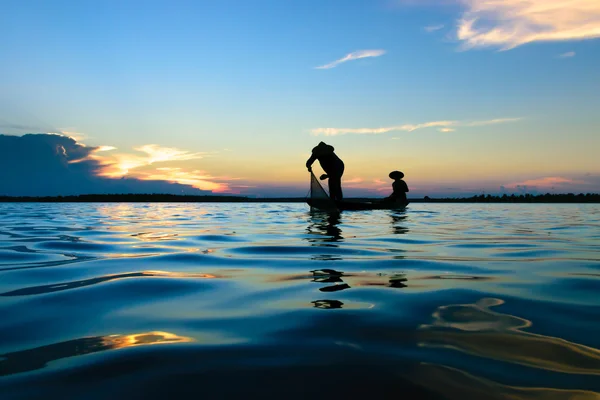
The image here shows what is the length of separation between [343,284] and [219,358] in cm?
226

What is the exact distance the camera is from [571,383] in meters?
1.96

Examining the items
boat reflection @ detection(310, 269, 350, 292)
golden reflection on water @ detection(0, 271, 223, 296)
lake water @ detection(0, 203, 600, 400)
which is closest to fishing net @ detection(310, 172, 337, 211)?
lake water @ detection(0, 203, 600, 400)

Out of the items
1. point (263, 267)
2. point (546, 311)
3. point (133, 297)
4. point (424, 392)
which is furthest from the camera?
point (263, 267)

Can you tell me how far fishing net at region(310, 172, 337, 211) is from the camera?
62.5 feet

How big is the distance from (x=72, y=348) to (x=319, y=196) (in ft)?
56.3

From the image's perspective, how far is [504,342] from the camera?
2.53 metres

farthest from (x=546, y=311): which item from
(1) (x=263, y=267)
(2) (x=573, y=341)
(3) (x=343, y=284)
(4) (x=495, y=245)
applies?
(4) (x=495, y=245)

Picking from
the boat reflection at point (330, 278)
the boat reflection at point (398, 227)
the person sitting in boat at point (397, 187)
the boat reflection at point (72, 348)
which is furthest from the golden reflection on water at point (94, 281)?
Result: the person sitting in boat at point (397, 187)

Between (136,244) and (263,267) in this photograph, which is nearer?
(263,267)

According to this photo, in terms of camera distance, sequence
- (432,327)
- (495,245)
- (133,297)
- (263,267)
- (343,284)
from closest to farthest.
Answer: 1. (432,327)
2. (133,297)
3. (343,284)
4. (263,267)
5. (495,245)

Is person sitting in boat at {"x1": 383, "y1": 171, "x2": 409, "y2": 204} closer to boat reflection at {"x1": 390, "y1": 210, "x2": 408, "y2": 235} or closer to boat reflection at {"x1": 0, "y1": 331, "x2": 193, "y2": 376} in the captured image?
boat reflection at {"x1": 390, "y1": 210, "x2": 408, "y2": 235}

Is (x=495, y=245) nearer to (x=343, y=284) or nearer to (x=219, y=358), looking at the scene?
(x=343, y=284)

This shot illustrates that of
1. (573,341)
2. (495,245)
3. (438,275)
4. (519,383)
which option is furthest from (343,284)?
(495,245)

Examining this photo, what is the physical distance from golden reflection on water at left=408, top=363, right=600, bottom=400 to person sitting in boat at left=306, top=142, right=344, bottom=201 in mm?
18137
